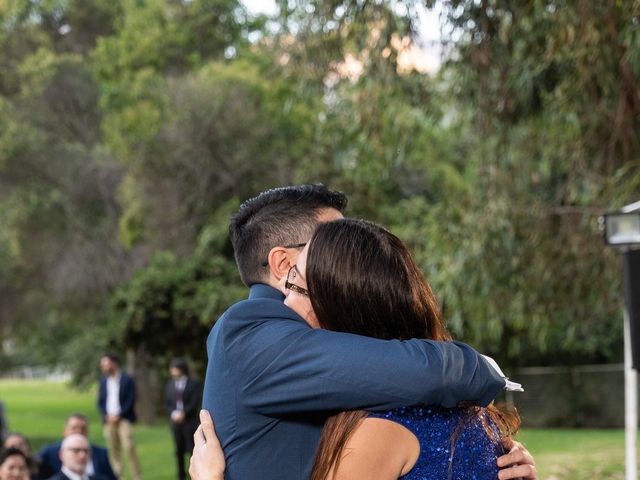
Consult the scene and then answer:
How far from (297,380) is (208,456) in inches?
13.6

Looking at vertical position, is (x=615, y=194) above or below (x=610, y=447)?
above

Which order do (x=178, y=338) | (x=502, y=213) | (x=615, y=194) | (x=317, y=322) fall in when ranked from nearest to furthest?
(x=317, y=322)
(x=615, y=194)
(x=502, y=213)
(x=178, y=338)

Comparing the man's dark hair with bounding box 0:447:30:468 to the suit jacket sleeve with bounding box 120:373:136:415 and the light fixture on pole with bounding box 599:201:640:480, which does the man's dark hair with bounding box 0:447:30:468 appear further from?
the suit jacket sleeve with bounding box 120:373:136:415

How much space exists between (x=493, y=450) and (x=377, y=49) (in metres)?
7.64

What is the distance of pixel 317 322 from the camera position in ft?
8.60

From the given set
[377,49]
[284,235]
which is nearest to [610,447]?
[377,49]

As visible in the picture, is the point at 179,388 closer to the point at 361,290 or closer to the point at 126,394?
the point at 126,394

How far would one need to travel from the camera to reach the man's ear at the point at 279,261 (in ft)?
9.78

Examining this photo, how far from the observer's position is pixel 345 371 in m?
2.37

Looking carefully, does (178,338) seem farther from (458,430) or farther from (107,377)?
(458,430)

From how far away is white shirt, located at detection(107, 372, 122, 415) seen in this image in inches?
623

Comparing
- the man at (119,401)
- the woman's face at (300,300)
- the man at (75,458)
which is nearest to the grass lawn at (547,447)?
the man at (119,401)

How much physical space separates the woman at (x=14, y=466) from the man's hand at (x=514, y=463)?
20.7 feet

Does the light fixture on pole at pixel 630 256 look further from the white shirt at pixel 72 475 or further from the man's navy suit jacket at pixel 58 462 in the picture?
the man's navy suit jacket at pixel 58 462
